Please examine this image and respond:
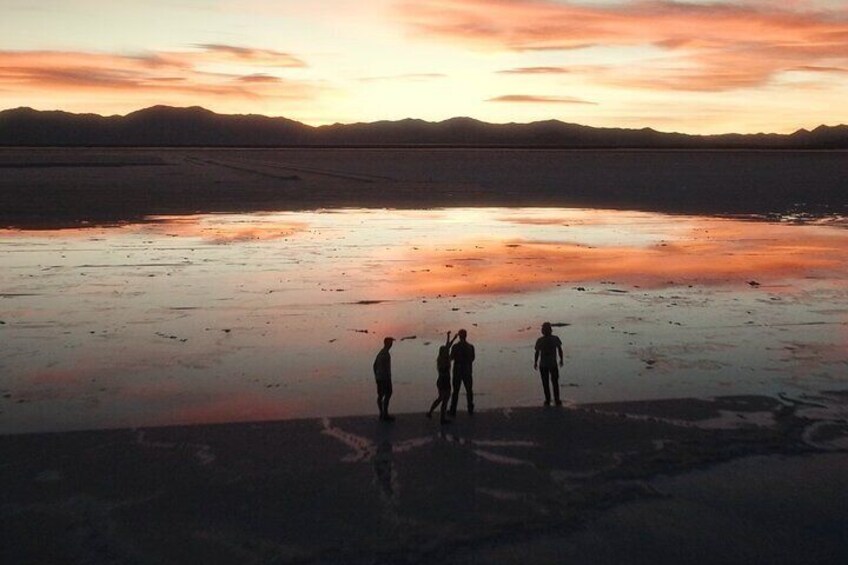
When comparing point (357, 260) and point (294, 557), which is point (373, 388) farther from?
point (357, 260)

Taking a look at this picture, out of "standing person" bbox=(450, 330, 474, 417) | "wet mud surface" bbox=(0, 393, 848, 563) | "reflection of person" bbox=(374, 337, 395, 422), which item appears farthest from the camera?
"standing person" bbox=(450, 330, 474, 417)

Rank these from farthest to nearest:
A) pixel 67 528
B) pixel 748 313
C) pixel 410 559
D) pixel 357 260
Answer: pixel 357 260, pixel 748 313, pixel 67 528, pixel 410 559

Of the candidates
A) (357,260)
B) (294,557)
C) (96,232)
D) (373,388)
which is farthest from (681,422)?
(96,232)

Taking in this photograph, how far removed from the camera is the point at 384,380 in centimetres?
1250

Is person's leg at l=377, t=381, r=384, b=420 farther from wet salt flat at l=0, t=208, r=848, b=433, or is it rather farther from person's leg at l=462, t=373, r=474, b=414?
person's leg at l=462, t=373, r=474, b=414

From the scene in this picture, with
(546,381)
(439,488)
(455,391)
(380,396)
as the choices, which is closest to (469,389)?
(455,391)

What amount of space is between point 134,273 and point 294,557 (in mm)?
18260

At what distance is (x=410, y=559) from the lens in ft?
28.4

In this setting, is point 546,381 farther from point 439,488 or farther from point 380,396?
point 439,488

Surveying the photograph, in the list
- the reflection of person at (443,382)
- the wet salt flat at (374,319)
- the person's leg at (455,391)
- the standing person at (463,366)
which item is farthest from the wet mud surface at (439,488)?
the wet salt flat at (374,319)

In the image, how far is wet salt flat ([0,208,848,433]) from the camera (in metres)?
14.1

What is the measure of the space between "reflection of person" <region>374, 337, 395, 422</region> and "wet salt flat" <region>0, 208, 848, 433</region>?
0.61 metres

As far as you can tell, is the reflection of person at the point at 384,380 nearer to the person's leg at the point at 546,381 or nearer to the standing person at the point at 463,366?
the standing person at the point at 463,366

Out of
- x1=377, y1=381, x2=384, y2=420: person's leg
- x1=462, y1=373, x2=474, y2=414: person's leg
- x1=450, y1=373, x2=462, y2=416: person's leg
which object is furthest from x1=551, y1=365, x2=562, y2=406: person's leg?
x1=377, y1=381, x2=384, y2=420: person's leg
